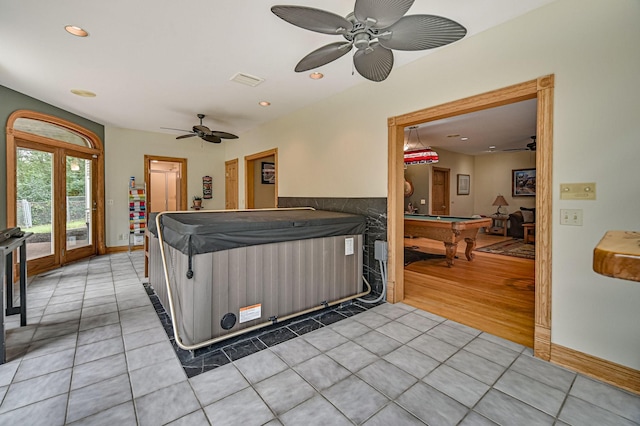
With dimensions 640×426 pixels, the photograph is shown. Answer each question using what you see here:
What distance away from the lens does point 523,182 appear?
29.2 ft

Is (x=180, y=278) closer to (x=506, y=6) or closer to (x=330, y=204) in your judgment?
(x=330, y=204)

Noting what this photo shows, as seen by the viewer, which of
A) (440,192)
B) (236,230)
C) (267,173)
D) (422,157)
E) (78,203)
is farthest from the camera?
(440,192)

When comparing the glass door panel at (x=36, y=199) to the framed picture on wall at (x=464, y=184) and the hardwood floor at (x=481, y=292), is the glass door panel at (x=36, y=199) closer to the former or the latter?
the hardwood floor at (x=481, y=292)

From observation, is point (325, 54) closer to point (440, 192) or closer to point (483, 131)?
point (483, 131)

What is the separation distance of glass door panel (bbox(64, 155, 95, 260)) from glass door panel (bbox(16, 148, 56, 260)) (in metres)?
0.34

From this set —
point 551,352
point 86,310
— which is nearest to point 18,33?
point 86,310

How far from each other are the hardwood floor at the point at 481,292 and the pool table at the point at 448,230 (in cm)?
31

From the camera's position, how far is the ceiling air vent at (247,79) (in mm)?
3576

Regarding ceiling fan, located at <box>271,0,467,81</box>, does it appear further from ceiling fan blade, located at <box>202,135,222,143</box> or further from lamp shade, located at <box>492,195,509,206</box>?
lamp shade, located at <box>492,195,509,206</box>

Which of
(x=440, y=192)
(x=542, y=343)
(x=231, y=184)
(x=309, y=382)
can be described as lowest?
(x=309, y=382)

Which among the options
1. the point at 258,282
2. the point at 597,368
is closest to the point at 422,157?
the point at 597,368

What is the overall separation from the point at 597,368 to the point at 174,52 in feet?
14.7

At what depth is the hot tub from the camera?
87.5 inches

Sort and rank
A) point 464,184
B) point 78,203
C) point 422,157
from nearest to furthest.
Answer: point 78,203
point 422,157
point 464,184
